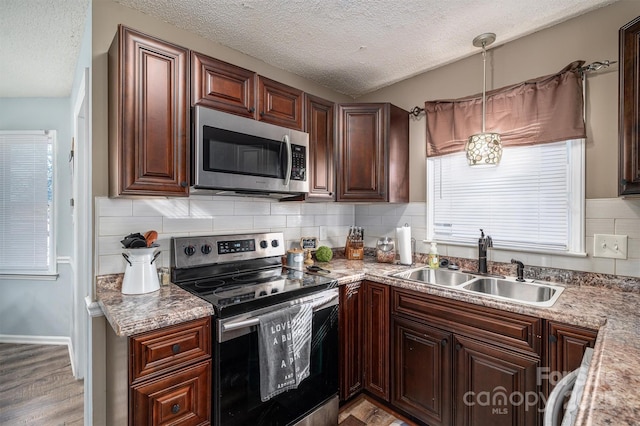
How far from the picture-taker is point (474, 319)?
1.62 m

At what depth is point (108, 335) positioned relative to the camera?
1.60 metres

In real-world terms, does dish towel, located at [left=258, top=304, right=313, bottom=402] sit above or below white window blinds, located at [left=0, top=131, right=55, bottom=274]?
below

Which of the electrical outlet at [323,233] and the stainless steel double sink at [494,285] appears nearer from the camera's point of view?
the stainless steel double sink at [494,285]

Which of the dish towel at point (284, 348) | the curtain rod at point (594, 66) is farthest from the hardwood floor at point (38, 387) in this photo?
the curtain rod at point (594, 66)

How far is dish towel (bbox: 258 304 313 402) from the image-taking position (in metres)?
1.48

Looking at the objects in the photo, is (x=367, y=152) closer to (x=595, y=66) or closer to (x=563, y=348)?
(x=595, y=66)

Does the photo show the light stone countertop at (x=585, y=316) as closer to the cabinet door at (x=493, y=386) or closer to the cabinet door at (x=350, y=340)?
the cabinet door at (x=350, y=340)

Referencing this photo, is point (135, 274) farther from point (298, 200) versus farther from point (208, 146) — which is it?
point (298, 200)

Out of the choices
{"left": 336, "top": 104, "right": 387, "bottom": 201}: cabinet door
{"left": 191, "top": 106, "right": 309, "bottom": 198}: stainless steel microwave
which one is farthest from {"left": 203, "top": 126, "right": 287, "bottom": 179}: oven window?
{"left": 336, "top": 104, "right": 387, "bottom": 201}: cabinet door

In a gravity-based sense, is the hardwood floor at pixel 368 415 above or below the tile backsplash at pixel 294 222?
below

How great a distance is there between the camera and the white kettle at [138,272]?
1506 millimetres

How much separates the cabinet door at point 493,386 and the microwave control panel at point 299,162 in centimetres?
138

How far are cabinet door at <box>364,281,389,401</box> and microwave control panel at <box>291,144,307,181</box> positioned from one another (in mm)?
879

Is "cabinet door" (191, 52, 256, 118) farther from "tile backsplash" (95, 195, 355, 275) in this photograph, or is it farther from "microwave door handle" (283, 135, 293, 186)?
"tile backsplash" (95, 195, 355, 275)
